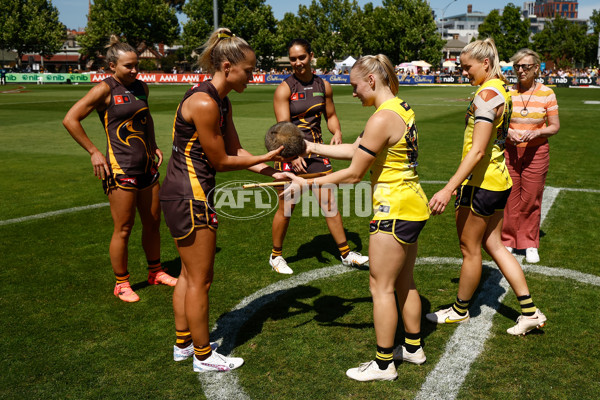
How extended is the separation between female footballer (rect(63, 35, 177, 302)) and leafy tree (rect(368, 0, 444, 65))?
82.2 meters

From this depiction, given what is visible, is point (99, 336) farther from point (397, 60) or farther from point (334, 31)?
point (334, 31)

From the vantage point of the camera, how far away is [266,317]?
16.1 ft

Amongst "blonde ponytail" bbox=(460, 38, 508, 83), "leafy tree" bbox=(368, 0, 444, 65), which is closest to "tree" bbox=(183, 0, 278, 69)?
"leafy tree" bbox=(368, 0, 444, 65)

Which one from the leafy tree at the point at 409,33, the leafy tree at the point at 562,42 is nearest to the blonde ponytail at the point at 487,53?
the leafy tree at the point at 409,33

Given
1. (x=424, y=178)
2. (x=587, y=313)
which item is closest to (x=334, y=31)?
(x=424, y=178)

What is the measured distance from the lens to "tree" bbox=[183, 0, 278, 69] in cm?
8256

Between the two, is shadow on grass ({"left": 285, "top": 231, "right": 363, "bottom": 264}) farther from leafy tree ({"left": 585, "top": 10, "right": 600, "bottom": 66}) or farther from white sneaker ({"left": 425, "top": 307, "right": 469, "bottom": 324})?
leafy tree ({"left": 585, "top": 10, "right": 600, "bottom": 66})

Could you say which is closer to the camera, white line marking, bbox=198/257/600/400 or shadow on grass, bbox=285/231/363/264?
white line marking, bbox=198/257/600/400

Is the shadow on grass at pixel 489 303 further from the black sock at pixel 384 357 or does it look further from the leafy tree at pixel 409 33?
the leafy tree at pixel 409 33

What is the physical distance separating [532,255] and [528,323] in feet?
6.89

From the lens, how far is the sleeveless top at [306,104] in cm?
A: 627

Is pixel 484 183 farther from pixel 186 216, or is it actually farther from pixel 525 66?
pixel 186 216

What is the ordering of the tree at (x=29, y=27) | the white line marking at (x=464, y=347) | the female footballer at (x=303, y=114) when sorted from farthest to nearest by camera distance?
the tree at (x=29, y=27) < the female footballer at (x=303, y=114) < the white line marking at (x=464, y=347)

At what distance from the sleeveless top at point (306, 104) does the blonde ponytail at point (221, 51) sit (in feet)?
8.29
